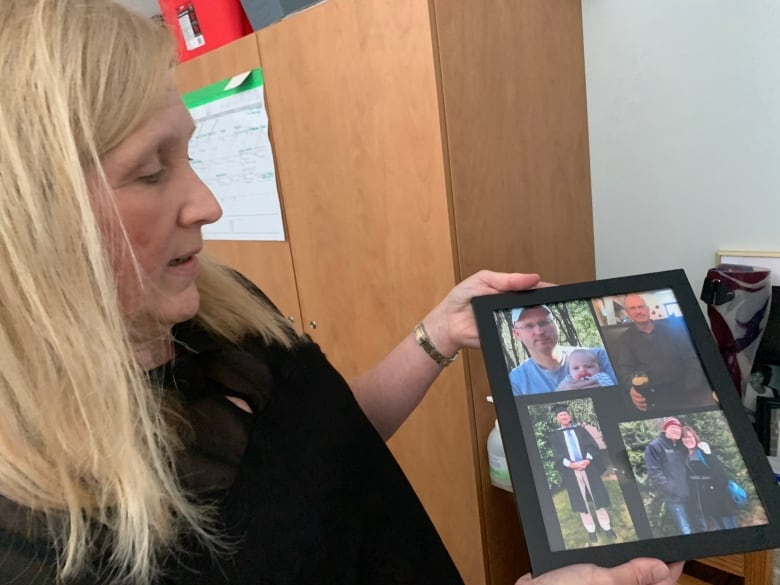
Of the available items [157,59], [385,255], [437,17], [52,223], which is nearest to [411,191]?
[385,255]

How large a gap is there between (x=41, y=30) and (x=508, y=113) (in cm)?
79

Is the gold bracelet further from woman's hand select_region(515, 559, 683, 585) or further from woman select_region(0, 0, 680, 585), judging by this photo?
woman's hand select_region(515, 559, 683, 585)

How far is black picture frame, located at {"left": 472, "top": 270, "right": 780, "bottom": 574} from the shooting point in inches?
22.8

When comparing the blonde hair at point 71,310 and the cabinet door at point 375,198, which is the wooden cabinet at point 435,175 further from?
the blonde hair at point 71,310

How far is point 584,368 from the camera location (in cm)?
68

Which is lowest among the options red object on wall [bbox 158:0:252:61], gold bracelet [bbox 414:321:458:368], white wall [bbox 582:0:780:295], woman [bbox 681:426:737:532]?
woman [bbox 681:426:737:532]

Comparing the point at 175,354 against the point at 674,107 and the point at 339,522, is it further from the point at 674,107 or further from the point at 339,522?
the point at 674,107

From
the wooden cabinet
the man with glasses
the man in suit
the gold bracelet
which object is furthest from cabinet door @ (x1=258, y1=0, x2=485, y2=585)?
the man in suit

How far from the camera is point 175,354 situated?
2.33 ft

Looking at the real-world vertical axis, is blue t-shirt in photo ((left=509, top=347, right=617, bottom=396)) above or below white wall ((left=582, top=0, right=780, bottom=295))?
below

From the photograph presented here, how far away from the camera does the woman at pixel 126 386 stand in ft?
1.69

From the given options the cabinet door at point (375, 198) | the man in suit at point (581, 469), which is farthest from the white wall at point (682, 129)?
the man in suit at point (581, 469)

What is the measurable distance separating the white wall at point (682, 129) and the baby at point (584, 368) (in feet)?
1.90

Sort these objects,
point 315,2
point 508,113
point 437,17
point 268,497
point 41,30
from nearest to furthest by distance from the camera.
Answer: point 41,30 < point 268,497 < point 437,17 < point 508,113 < point 315,2
